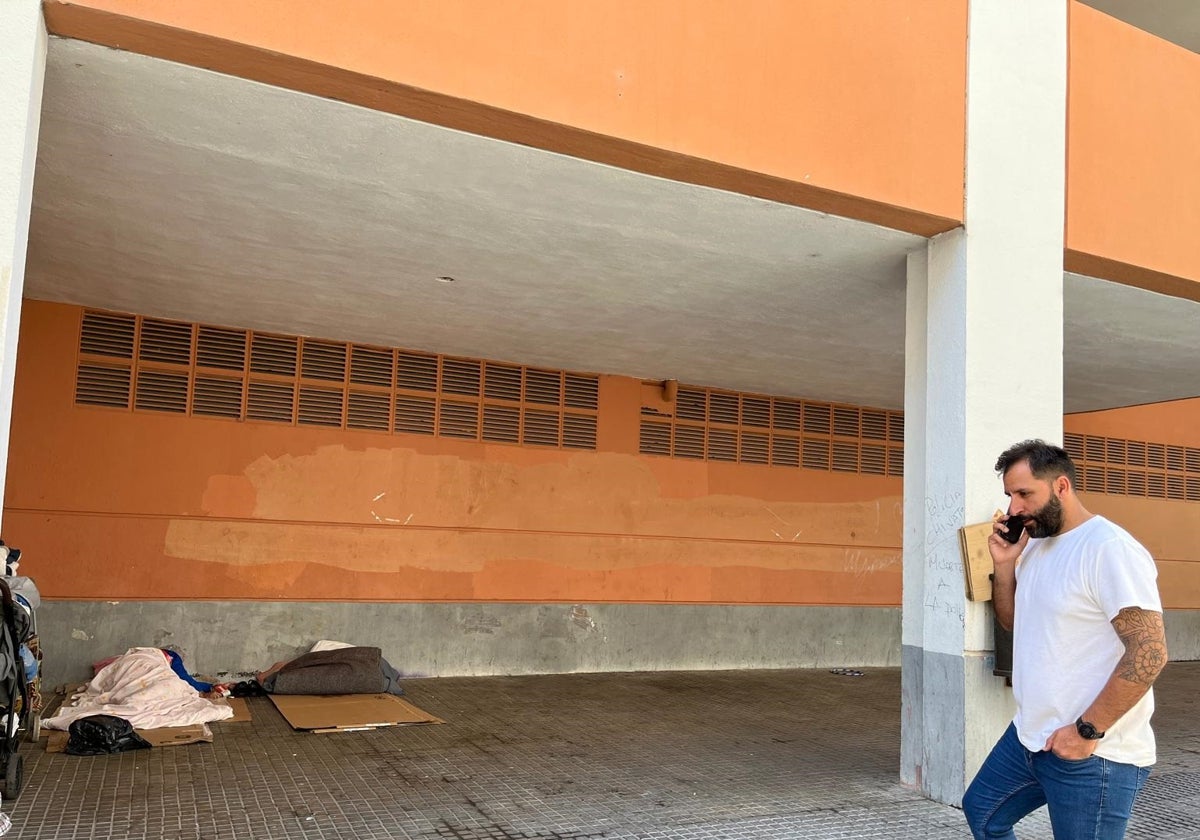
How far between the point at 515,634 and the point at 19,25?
6.95 meters

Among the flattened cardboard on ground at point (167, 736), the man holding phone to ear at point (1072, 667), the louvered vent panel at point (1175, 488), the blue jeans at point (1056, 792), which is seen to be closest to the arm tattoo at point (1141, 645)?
the man holding phone to ear at point (1072, 667)

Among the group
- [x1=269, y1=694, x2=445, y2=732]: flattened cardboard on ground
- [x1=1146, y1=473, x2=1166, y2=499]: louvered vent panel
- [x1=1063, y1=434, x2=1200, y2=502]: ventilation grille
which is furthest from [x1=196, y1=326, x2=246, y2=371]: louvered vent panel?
[x1=1146, y1=473, x2=1166, y2=499]: louvered vent panel

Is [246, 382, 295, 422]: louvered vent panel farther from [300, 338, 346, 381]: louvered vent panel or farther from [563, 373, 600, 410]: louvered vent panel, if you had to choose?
[563, 373, 600, 410]: louvered vent panel

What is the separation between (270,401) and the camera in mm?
8461

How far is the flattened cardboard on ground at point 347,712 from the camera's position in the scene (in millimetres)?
6547

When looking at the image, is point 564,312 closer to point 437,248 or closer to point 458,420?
point 437,248

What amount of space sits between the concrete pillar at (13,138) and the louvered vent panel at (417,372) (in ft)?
18.0

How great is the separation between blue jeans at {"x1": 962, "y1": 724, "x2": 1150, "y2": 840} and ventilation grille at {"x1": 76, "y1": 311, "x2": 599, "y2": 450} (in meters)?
6.84

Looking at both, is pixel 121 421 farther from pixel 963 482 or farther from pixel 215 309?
pixel 963 482

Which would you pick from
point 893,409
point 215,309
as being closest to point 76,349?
point 215,309

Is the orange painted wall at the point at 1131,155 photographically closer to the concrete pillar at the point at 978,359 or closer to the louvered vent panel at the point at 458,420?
the concrete pillar at the point at 978,359

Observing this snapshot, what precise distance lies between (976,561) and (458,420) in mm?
5463

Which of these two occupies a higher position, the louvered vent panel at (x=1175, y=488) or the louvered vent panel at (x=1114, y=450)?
the louvered vent panel at (x=1114, y=450)

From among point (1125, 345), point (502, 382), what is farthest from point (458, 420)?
point (1125, 345)
